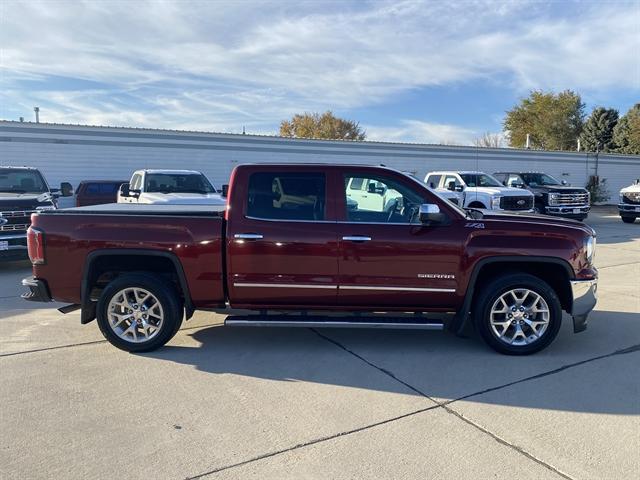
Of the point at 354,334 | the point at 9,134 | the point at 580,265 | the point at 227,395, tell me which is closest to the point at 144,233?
the point at 227,395

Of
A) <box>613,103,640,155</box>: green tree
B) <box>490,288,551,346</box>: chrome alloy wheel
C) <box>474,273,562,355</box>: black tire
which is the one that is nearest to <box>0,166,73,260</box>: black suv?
<box>474,273,562,355</box>: black tire

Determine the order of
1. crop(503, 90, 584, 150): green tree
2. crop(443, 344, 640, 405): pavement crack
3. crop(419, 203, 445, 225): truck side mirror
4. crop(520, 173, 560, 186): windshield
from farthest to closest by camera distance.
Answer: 1. crop(503, 90, 584, 150): green tree
2. crop(520, 173, 560, 186): windshield
3. crop(419, 203, 445, 225): truck side mirror
4. crop(443, 344, 640, 405): pavement crack

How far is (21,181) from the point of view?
1021 cm

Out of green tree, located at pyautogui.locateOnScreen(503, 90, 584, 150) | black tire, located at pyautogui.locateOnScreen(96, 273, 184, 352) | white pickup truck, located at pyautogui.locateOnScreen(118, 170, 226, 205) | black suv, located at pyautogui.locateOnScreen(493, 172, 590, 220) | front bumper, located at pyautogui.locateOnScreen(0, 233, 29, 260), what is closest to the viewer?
black tire, located at pyautogui.locateOnScreen(96, 273, 184, 352)

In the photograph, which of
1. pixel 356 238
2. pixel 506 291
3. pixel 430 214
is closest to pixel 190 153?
pixel 356 238

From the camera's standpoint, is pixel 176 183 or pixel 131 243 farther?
pixel 176 183

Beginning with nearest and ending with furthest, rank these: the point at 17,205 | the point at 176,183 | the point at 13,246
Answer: the point at 13,246, the point at 17,205, the point at 176,183

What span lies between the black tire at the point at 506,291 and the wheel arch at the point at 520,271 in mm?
121

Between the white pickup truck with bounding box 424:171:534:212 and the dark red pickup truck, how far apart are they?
35.9 ft

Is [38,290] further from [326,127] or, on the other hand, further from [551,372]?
[326,127]

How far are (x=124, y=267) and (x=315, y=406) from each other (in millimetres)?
2490

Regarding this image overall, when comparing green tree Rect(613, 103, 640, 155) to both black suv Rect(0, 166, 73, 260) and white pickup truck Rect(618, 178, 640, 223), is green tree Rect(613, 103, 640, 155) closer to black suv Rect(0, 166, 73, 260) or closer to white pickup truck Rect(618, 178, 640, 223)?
white pickup truck Rect(618, 178, 640, 223)

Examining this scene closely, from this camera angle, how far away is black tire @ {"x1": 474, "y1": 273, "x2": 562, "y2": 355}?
4762 mm

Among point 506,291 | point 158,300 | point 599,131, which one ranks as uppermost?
point 599,131
